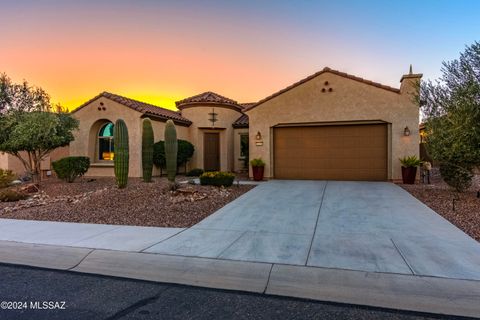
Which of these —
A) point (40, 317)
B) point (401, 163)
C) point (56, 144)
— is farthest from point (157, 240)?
point (401, 163)

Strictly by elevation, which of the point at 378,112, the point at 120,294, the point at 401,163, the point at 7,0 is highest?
the point at 7,0

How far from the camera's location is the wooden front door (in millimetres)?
19533

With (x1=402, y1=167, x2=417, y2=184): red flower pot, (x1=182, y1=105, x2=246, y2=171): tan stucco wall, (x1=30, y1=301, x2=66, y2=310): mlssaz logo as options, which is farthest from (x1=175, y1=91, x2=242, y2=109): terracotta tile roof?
(x1=30, y1=301, x2=66, y2=310): mlssaz logo

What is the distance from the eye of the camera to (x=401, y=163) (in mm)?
13461

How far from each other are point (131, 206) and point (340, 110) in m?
9.60

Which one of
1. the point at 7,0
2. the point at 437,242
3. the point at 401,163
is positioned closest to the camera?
the point at 437,242

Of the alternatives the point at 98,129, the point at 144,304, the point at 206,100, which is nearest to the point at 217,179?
the point at 206,100

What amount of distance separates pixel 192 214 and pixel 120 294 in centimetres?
450

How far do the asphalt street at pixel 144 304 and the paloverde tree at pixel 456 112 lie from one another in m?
6.85

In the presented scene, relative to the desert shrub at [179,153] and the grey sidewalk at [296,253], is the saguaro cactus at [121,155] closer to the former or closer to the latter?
the grey sidewalk at [296,253]

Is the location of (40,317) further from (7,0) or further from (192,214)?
(7,0)

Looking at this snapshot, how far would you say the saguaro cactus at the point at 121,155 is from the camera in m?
11.5

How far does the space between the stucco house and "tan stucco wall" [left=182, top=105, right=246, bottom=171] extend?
7.74 ft

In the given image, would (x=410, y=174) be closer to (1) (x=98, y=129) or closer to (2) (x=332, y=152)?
(2) (x=332, y=152)
